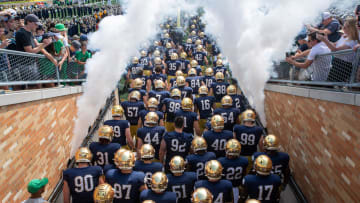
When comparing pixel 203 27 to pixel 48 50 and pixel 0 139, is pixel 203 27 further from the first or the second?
pixel 0 139

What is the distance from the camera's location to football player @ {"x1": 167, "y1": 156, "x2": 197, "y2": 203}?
14.3ft

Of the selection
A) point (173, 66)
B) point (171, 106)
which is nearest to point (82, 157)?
point (171, 106)

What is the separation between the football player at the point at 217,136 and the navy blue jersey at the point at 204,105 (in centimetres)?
187

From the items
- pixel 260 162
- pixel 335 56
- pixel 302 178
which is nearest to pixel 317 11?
pixel 335 56

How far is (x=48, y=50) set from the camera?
722cm

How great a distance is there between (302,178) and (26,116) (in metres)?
5.88

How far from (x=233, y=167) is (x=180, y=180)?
109cm

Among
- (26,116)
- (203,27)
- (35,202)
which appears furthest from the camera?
(203,27)

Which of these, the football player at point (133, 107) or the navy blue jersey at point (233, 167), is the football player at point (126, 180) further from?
the football player at point (133, 107)

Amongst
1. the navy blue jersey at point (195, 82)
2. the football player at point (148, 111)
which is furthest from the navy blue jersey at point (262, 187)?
the navy blue jersey at point (195, 82)

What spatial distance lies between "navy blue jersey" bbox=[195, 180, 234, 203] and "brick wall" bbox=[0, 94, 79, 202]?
313 centimetres

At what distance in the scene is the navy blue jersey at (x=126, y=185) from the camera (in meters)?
4.25

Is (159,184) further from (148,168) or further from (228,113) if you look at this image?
(228,113)

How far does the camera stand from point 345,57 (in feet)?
16.3
